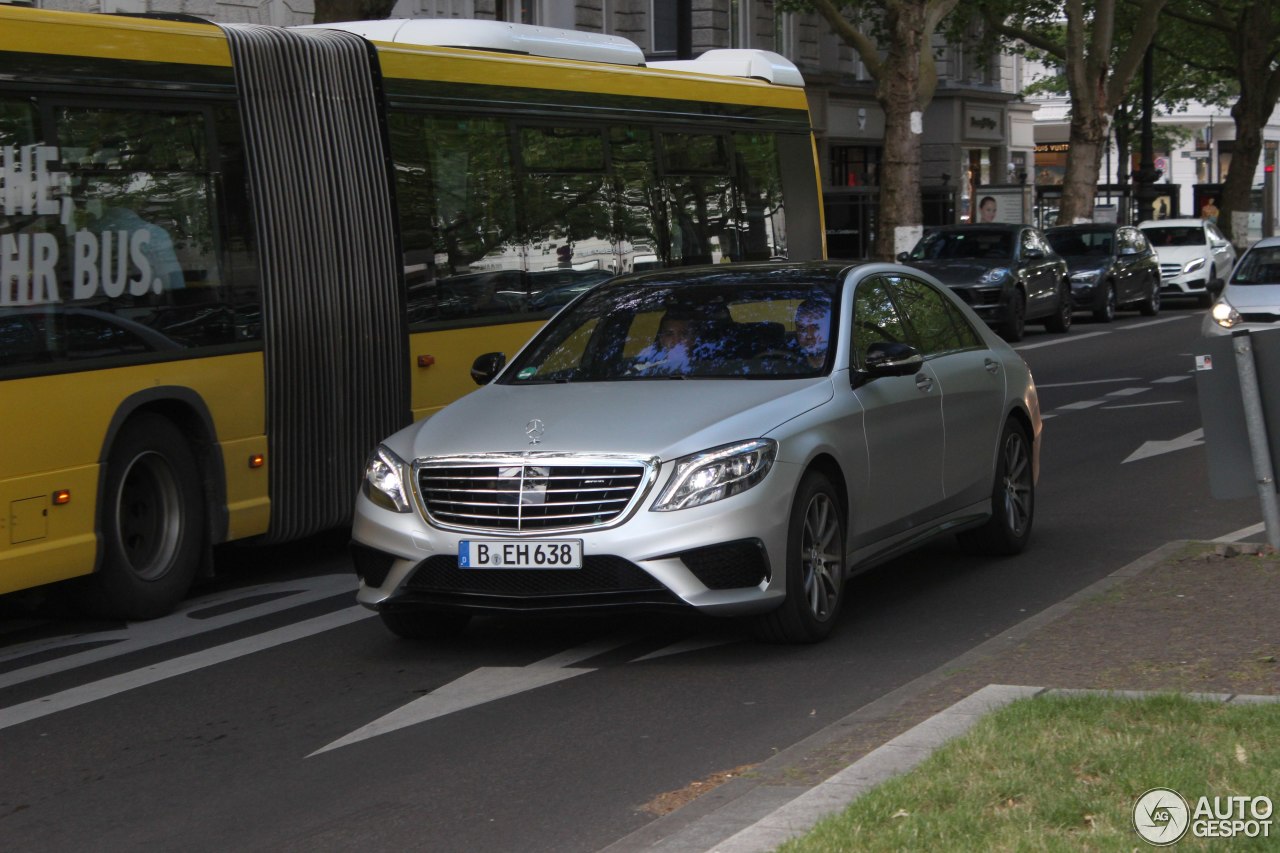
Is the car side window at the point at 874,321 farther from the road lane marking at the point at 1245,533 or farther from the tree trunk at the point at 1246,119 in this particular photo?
the tree trunk at the point at 1246,119

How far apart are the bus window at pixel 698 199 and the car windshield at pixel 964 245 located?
14937 mm

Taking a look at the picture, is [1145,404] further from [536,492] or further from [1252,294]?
[536,492]

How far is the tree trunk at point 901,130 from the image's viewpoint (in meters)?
30.8

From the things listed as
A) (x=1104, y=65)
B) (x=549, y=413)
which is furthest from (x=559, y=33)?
(x=1104, y=65)

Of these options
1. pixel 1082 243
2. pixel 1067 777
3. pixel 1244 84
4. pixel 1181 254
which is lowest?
pixel 1067 777

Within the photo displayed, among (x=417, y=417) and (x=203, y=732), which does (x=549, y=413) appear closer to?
(x=203, y=732)

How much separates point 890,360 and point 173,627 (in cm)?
351

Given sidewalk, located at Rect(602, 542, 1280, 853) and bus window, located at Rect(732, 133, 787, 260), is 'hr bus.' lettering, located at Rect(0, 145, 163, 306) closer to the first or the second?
sidewalk, located at Rect(602, 542, 1280, 853)

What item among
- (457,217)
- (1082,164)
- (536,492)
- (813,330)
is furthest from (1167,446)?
(1082,164)

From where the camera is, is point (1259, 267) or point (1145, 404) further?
point (1145, 404)

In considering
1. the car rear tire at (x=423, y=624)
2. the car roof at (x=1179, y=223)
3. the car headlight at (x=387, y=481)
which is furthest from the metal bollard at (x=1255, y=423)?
the car roof at (x=1179, y=223)

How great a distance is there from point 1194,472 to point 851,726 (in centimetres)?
809

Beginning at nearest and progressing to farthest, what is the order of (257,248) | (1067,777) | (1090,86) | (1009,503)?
(1067,777)
(257,248)
(1009,503)
(1090,86)

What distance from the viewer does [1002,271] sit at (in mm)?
28656
